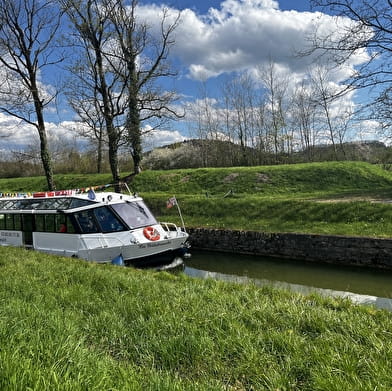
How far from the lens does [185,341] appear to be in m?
3.73

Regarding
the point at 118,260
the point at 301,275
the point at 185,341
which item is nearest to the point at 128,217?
the point at 118,260

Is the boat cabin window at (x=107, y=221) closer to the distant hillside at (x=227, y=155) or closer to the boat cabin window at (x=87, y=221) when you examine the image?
the boat cabin window at (x=87, y=221)

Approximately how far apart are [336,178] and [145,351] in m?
21.3

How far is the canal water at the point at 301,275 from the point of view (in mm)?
8742

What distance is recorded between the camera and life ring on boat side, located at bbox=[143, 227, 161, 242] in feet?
38.5

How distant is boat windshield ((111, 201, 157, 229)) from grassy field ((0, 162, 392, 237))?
13.5 feet

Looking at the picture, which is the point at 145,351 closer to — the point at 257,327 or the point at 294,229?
the point at 257,327

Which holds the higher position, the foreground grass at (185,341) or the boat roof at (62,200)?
the boat roof at (62,200)

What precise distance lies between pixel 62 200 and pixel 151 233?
347 centimetres

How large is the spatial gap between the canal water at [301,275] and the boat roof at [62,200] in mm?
3536

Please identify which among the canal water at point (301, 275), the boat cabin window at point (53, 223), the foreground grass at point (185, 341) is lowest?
the canal water at point (301, 275)

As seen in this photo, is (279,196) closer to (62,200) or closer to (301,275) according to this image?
(301,275)

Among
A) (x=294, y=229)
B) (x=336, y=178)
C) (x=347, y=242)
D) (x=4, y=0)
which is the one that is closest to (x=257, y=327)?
(x=347, y=242)

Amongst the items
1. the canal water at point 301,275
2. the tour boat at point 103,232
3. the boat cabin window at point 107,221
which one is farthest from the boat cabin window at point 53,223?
the canal water at point 301,275
